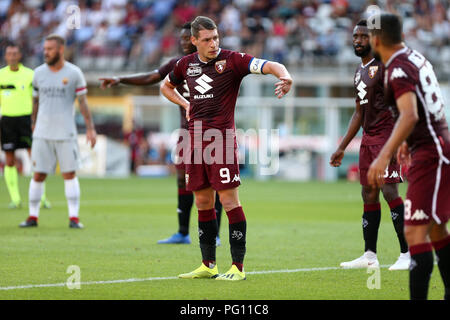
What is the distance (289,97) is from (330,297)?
2697 centimetres

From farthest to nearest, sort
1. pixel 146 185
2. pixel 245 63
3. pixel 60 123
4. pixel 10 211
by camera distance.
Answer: pixel 146 185, pixel 10 211, pixel 60 123, pixel 245 63

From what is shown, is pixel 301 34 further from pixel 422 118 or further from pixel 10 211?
pixel 422 118

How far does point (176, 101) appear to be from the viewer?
8328 millimetres

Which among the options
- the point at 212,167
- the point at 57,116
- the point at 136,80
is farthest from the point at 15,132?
the point at 212,167

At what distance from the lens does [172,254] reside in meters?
9.69

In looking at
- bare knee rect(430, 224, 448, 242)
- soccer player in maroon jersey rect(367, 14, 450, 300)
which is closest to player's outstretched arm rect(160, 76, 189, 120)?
soccer player in maroon jersey rect(367, 14, 450, 300)

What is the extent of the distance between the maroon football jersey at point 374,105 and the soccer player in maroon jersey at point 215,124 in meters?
1.60

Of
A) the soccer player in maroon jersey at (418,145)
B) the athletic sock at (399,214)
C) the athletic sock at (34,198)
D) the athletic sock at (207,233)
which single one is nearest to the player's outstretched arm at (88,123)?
the athletic sock at (34,198)

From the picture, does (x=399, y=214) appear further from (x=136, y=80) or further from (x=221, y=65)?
(x=136, y=80)

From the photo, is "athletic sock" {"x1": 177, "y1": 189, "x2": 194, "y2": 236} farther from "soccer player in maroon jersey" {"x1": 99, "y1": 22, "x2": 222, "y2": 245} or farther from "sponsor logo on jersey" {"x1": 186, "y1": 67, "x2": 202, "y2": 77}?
"sponsor logo on jersey" {"x1": 186, "y1": 67, "x2": 202, "y2": 77}

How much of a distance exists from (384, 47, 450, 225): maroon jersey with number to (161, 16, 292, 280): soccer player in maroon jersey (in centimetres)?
202

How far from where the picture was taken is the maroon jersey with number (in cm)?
573

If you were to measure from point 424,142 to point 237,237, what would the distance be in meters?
2.40

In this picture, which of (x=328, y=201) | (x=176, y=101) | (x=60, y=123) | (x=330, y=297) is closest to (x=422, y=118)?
(x=330, y=297)
